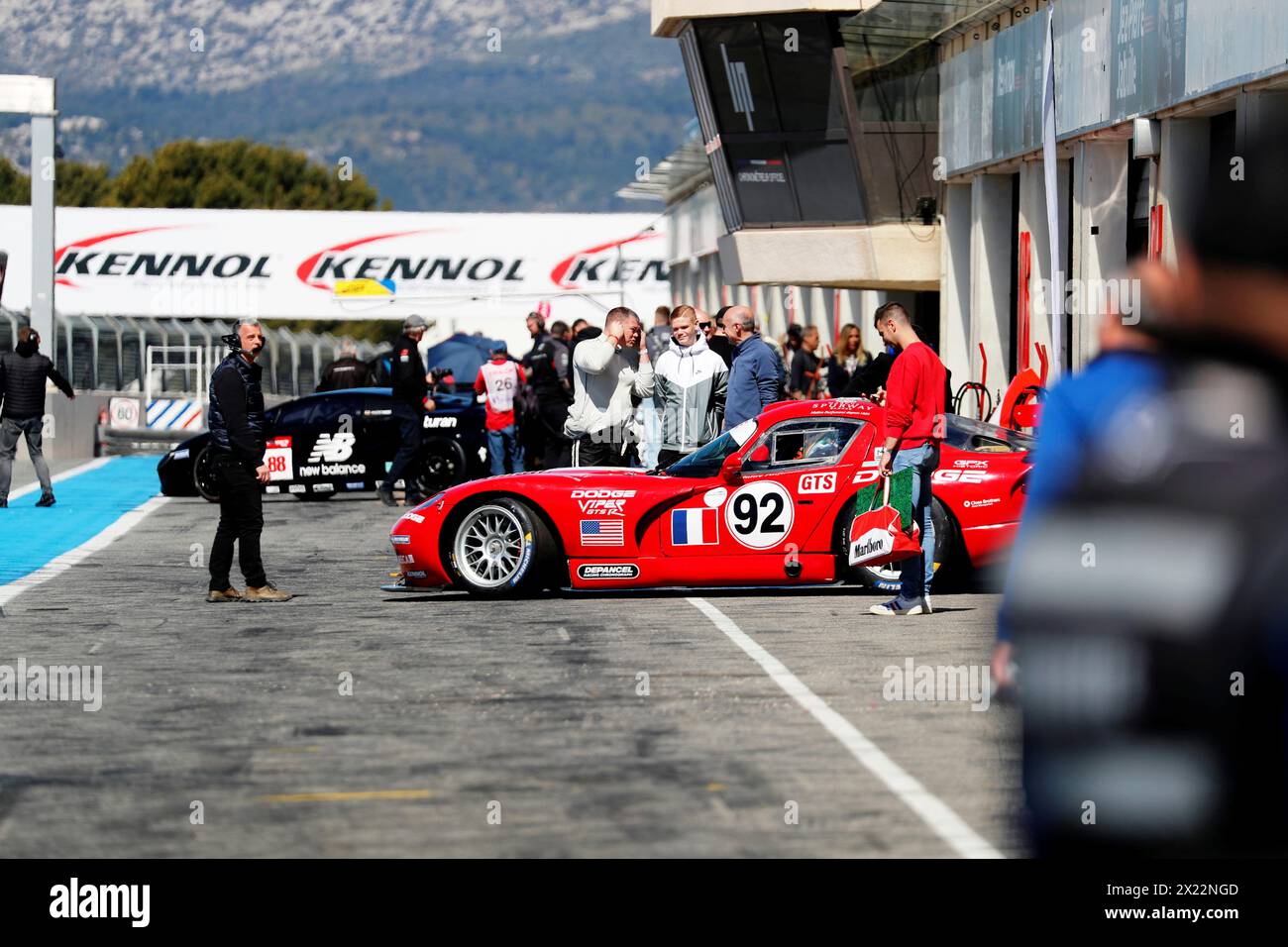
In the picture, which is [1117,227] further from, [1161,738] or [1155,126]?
[1161,738]

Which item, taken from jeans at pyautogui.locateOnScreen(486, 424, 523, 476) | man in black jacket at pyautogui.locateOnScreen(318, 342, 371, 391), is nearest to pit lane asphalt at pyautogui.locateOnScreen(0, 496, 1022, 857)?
jeans at pyautogui.locateOnScreen(486, 424, 523, 476)

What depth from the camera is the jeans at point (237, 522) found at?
13383 millimetres

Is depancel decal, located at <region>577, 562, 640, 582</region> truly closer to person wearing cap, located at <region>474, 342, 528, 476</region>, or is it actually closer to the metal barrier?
person wearing cap, located at <region>474, 342, 528, 476</region>

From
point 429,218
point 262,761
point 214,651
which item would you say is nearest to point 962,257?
point 214,651

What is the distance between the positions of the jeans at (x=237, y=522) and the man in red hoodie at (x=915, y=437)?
3941mm

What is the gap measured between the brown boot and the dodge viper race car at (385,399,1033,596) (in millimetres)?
811

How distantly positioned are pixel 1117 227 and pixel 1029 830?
20.3m

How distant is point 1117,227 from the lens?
22578 mm

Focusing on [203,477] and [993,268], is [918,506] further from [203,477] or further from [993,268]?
[993,268]

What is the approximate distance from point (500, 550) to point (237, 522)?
1700 millimetres

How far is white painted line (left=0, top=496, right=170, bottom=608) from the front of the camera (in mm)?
14328

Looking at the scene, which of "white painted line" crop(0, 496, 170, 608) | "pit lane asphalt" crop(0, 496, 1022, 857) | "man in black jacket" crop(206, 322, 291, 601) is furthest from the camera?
"white painted line" crop(0, 496, 170, 608)

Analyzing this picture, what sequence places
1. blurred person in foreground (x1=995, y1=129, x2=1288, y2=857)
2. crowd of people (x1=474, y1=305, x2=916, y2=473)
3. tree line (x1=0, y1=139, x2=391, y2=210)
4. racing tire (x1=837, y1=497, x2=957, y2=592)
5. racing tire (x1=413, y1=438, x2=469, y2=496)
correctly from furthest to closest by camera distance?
tree line (x1=0, y1=139, x2=391, y2=210) < racing tire (x1=413, y1=438, x2=469, y2=496) < crowd of people (x1=474, y1=305, x2=916, y2=473) < racing tire (x1=837, y1=497, x2=957, y2=592) < blurred person in foreground (x1=995, y1=129, x2=1288, y2=857)

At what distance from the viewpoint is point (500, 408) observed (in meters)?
21.2
